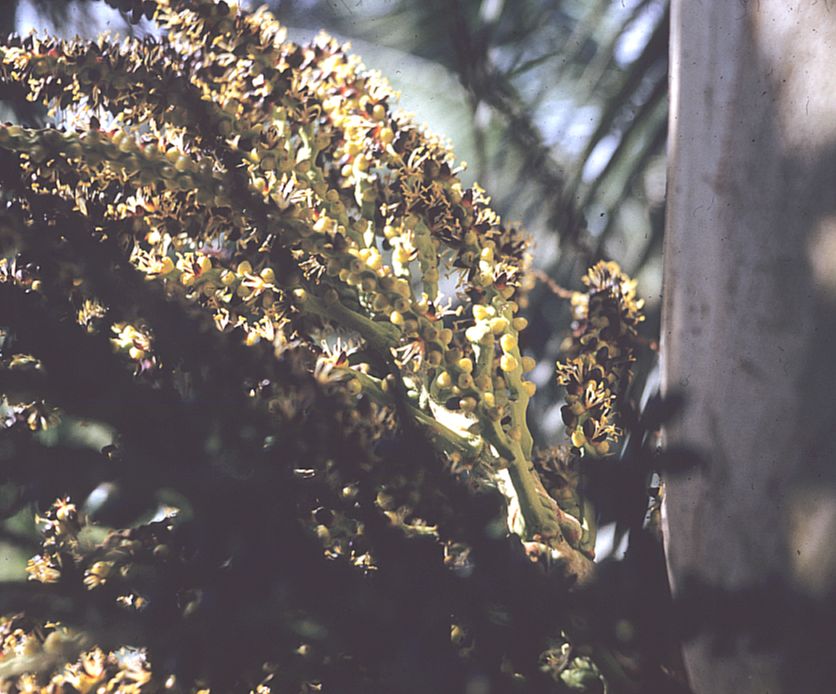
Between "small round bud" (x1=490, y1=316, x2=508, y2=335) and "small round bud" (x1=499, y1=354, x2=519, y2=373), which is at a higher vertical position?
"small round bud" (x1=490, y1=316, x2=508, y2=335)

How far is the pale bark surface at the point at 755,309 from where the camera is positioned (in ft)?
0.79

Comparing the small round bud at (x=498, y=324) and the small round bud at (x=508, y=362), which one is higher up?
the small round bud at (x=498, y=324)

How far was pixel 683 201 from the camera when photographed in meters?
0.28

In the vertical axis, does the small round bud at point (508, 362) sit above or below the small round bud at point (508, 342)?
below

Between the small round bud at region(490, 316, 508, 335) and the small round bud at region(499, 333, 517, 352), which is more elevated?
the small round bud at region(490, 316, 508, 335)

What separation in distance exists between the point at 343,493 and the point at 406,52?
42 cm

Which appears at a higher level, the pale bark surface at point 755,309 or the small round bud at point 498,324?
the small round bud at point 498,324

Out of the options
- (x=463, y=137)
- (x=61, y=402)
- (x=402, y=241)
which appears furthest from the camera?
(x=463, y=137)

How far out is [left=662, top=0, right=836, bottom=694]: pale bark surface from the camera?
0.24m

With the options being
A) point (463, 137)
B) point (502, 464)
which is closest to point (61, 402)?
point (502, 464)

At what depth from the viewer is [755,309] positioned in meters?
0.25

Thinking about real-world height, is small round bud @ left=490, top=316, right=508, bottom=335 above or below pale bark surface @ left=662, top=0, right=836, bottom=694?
above

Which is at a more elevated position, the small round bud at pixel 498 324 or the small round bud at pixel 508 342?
the small round bud at pixel 498 324

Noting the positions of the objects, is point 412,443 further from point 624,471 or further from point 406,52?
point 406,52
